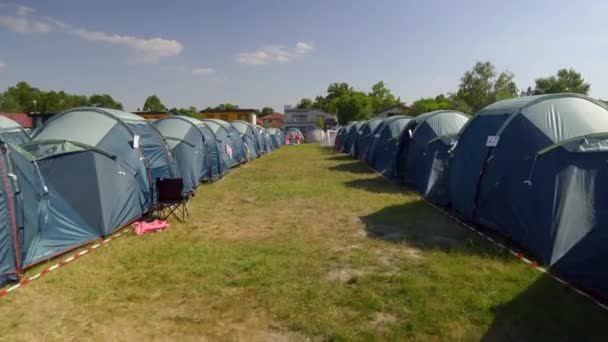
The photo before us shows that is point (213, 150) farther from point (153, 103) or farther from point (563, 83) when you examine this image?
point (153, 103)

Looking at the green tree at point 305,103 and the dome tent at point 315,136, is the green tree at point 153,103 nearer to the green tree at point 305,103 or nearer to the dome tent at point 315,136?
the green tree at point 305,103

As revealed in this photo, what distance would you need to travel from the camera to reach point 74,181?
7.23 m

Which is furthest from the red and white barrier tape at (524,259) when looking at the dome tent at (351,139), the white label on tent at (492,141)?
the dome tent at (351,139)

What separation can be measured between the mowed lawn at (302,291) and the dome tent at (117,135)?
6.52 feet

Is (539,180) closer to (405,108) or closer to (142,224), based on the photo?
(142,224)

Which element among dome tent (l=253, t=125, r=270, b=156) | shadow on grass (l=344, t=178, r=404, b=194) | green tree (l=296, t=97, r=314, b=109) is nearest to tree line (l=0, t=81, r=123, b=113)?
green tree (l=296, t=97, r=314, b=109)

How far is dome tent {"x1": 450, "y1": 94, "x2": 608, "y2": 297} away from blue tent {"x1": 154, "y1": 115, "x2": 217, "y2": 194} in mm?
8325

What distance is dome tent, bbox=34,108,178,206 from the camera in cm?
833

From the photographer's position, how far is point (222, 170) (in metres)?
17.1

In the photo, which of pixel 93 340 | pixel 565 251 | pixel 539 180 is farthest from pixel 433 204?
pixel 93 340

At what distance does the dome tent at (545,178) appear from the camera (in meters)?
5.09

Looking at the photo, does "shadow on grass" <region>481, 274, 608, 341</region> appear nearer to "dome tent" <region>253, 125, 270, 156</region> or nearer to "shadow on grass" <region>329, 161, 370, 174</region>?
"shadow on grass" <region>329, 161, 370, 174</region>

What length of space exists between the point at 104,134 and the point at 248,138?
17.5 metres

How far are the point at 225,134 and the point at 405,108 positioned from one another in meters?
68.5
